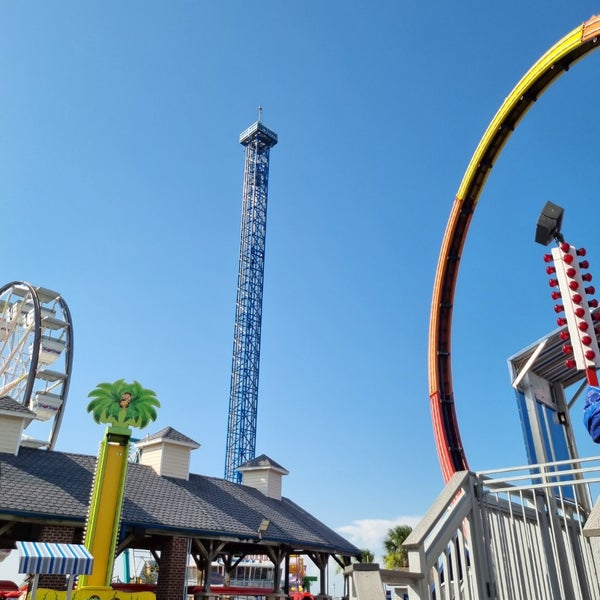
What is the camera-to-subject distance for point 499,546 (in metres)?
5.43

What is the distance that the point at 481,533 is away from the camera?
17.9ft

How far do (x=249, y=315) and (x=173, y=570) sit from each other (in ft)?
114

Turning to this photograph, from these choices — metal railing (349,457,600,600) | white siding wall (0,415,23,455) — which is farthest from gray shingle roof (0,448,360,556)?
metal railing (349,457,600,600)

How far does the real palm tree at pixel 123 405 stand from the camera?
1653cm

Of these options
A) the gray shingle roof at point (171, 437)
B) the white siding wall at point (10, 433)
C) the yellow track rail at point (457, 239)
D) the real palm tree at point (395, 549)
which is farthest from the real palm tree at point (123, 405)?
the real palm tree at point (395, 549)

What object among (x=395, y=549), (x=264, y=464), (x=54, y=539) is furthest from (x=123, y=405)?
(x=395, y=549)

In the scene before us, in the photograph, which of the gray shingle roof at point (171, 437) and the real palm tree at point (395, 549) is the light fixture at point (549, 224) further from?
the real palm tree at point (395, 549)

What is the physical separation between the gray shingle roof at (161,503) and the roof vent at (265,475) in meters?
0.84

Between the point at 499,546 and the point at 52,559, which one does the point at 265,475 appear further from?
the point at 499,546

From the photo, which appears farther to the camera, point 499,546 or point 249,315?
point 249,315

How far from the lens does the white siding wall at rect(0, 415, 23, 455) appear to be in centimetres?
1817

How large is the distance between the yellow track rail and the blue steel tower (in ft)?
119

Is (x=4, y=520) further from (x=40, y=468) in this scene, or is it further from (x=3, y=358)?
(x=3, y=358)

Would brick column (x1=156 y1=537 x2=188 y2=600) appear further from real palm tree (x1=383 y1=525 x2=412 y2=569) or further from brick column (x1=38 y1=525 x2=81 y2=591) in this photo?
real palm tree (x1=383 y1=525 x2=412 y2=569)
